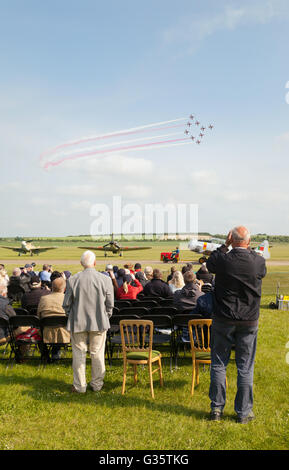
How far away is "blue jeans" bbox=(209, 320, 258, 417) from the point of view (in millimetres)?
3734

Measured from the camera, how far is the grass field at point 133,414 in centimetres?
335

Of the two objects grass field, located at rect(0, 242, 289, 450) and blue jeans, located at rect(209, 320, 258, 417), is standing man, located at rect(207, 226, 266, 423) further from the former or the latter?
grass field, located at rect(0, 242, 289, 450)

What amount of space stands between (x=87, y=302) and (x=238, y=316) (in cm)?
201

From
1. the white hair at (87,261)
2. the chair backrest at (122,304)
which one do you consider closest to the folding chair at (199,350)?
the white hair at (87,261)

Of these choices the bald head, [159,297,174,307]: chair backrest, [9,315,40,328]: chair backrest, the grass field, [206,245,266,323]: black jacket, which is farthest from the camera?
[159,297,174,307]: chair backrest

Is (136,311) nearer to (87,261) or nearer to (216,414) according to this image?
(87,261)

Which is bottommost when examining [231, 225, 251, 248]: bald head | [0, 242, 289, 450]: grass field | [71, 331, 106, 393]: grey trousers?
[0, 242, 289, 450]: grass field

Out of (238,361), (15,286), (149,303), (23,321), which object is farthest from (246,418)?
(15,286)

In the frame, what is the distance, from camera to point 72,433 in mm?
3539

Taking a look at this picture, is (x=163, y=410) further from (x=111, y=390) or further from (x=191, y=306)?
(x=191, y=306)

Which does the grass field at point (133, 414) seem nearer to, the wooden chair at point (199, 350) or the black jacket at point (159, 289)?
the wooden chair at point (199, 350)

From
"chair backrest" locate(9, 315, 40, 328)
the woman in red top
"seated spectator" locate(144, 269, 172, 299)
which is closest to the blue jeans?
"chair backrest" locate(9, 315, 40, 328)

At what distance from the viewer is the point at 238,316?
3709 mm
